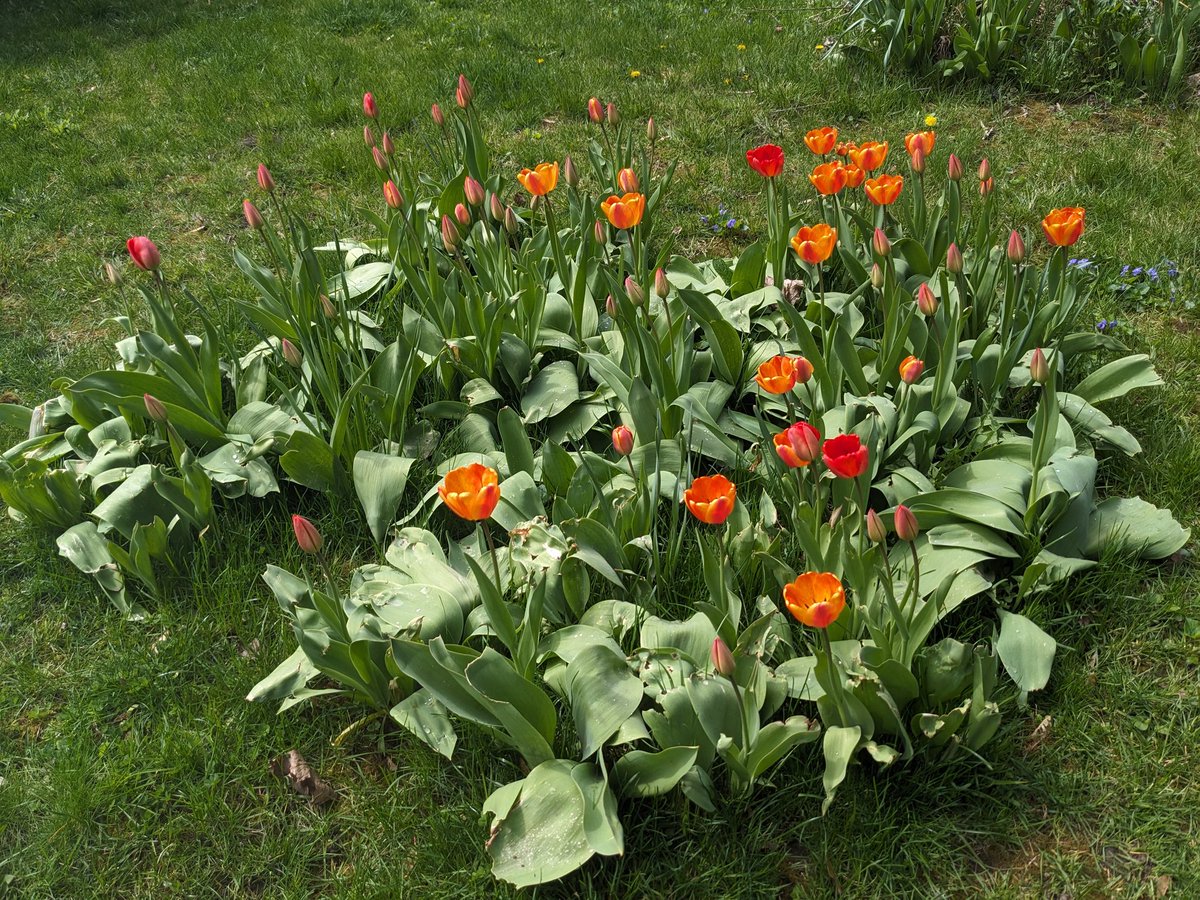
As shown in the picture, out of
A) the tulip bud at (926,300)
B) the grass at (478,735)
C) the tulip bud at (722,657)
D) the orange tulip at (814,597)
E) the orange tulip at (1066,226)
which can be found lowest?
the grass at (478,735)

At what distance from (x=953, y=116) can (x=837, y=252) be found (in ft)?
6.36

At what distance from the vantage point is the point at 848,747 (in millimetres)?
1840

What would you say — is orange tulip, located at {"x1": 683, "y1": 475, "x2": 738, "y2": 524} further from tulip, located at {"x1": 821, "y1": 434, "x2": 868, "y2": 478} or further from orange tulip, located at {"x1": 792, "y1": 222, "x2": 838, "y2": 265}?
orange tulip, located at {"x1": 792, "y1": 222, "x2": 838, "y2": 265}

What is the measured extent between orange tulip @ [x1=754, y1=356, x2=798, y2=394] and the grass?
2.49 ft

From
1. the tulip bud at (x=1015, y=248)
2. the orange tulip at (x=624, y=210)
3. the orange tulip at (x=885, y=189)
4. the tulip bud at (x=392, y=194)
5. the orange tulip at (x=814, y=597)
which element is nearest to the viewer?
the orange tulip at (x=814, y=597)

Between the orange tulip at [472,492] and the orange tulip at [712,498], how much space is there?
1.19ft

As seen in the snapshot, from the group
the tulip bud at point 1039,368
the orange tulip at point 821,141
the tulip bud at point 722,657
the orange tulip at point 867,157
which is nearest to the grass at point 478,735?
the tulip bud at point 722,657

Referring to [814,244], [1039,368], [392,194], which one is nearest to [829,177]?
[814,244]

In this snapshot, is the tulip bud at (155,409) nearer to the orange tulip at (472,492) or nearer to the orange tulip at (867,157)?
the orange tulip at (472,492)

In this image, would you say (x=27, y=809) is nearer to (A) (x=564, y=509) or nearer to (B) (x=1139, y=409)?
→ (A) (x=564, y=509)

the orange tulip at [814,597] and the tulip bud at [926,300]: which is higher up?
the tulip bud at [926,300]

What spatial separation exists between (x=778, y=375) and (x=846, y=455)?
38 centimetres

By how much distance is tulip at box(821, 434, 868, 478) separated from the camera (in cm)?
172

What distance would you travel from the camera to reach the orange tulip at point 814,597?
5.35 ft
